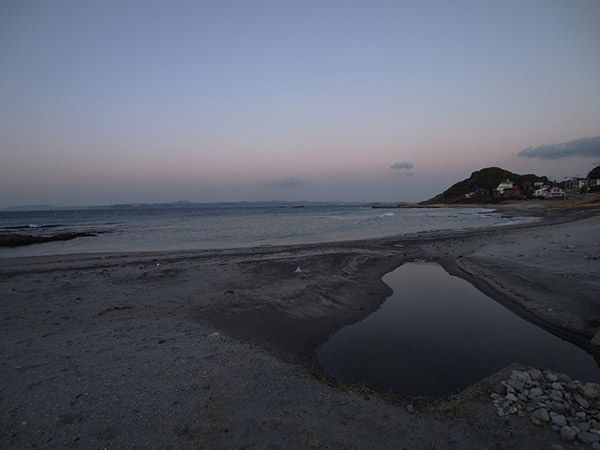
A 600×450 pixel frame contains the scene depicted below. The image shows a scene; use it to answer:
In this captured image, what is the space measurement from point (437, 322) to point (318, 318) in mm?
3709

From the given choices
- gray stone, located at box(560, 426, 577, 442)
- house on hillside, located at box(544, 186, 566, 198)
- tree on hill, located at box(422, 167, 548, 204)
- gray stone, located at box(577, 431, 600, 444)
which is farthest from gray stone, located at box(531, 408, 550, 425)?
tree on hill, located at box(422, 167, 548, 204)

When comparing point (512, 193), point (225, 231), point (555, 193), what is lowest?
point (225, 231)

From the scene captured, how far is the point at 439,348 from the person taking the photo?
24.3ft

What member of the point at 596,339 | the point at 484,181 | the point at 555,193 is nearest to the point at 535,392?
the point at 596,339

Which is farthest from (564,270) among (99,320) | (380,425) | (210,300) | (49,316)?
(49,316)

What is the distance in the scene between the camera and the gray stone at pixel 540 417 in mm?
4168

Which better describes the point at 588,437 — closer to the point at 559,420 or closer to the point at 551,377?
the point at 559,420

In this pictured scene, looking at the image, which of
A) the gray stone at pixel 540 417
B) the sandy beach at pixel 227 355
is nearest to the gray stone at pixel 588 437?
the sandy beach at pixel 227 355

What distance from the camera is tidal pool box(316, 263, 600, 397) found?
611cm

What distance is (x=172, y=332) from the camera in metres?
7.55

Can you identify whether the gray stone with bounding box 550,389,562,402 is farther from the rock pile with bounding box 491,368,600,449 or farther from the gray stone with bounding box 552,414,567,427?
Result: the gray stone with bounding box 552,414,567,427

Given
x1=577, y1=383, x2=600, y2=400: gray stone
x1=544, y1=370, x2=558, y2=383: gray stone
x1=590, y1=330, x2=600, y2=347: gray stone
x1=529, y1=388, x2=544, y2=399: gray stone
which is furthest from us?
x1=590, y1=330, x2=600, y2=347: gray stone

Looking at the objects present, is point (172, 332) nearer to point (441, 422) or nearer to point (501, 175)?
point (441, 422)

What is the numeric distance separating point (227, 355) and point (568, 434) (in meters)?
5.65
